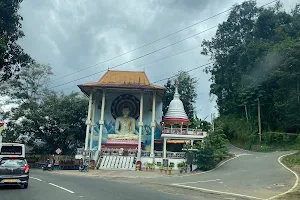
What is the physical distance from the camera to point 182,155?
31.2 meters

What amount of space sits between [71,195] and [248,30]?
2072 inches

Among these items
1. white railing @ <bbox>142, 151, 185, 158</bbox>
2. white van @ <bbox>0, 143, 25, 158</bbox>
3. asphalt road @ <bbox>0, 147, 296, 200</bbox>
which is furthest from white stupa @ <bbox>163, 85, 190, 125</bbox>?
white van @ <bbox>0, 143, 25, 158</bbox>

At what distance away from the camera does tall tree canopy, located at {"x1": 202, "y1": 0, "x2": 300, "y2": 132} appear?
4172 centimetres

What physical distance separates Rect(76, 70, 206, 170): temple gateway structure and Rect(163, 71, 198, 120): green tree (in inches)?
445

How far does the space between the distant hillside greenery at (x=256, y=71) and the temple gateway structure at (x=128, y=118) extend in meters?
7.28

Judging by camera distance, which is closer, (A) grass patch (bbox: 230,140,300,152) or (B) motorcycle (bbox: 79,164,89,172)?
(B) motorcycle (bbox: 79,164,89,172)

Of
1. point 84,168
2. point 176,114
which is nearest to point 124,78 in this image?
point 176,114

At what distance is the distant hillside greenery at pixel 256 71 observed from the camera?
138ft

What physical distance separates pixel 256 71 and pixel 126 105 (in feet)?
70.4

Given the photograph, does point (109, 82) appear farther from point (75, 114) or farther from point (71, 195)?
point (71, 195)

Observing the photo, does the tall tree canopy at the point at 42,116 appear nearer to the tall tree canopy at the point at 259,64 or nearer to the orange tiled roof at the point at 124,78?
the orange tiled roof at the point at 124,78

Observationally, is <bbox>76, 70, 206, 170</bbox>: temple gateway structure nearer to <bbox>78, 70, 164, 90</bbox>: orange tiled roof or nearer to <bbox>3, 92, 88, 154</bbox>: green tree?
<bbox>78, 70, 164, 90</bbox>: orange tiled roof

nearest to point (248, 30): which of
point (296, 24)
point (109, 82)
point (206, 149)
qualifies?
point (296, 24)

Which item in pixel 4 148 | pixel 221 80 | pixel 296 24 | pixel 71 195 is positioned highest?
pixel 296 24
